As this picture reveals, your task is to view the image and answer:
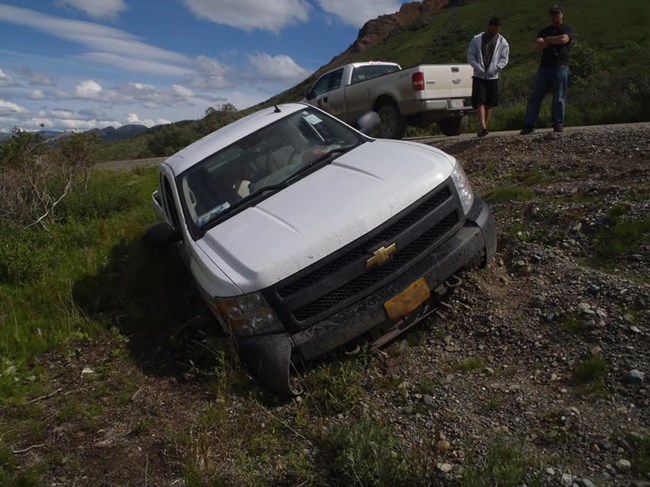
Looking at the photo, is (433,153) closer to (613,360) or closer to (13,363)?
(613,360)

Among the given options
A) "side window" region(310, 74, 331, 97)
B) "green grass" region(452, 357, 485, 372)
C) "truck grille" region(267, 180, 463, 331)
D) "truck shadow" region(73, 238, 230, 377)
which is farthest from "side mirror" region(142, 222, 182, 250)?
"side window" region(310, 74, 331, 97)

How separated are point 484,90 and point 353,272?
20.7ft

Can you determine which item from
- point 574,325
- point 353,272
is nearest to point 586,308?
point 574,325

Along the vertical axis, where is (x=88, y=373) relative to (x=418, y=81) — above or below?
below

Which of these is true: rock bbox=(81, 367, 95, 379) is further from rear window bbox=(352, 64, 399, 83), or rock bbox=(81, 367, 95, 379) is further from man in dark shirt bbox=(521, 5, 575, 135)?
rear window bbox=(352, 64, 399, 83)

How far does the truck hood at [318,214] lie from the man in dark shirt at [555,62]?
179 inches

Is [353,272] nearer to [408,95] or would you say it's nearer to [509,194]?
[509,194]

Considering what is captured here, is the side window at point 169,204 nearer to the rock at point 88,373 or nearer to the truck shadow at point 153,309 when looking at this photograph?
the truck shadow at point 153,309

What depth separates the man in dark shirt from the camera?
7.86m

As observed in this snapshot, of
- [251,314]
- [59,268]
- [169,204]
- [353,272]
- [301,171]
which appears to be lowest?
[59,268]

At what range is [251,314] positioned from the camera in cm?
341

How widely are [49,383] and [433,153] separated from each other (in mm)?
3622

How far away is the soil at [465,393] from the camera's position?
2.80m

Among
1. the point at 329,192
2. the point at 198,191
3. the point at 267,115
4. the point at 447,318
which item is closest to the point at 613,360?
the point at 447,318
